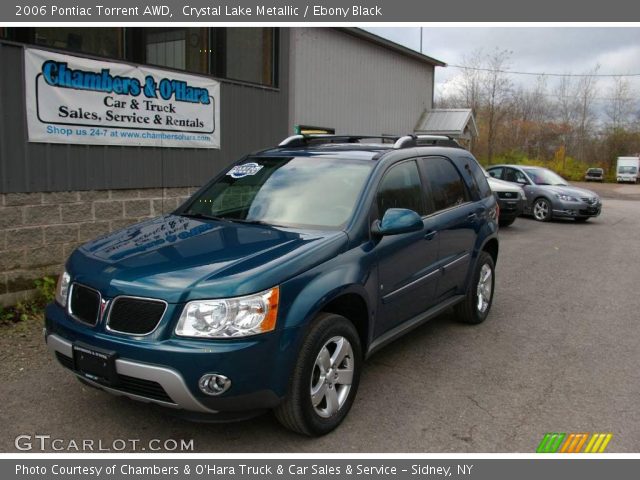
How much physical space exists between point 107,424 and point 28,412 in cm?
62

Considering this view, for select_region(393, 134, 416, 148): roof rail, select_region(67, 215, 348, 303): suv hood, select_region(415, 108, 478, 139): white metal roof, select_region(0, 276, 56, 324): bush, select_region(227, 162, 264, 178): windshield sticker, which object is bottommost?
select_region(0, 276, 56, 324): bush

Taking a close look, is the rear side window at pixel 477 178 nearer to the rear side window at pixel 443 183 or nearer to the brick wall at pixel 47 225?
the rear side window at pixel 443 183

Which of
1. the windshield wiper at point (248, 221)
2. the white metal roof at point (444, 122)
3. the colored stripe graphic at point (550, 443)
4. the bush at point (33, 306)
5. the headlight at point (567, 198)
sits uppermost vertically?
the white metal roof at point (444, 122)

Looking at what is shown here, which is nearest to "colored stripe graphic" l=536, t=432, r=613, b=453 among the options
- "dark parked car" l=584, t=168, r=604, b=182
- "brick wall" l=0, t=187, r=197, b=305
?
"brick wall" l=0, t=187, r=197, b=305

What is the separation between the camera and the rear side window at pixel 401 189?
434 centimetres

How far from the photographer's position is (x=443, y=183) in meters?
5.29

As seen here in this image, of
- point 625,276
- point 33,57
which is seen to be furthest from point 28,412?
point 625,276

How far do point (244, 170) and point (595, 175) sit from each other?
1852 inches

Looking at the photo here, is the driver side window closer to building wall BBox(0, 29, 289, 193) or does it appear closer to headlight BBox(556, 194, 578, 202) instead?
headlight BBox(556, 194, 578, 202)

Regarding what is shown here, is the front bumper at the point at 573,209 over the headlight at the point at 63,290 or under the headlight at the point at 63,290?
under

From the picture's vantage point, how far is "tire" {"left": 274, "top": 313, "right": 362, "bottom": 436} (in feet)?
10.9

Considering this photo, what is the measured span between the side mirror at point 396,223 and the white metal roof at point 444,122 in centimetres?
1561

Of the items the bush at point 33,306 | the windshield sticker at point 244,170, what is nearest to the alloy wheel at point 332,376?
the windshield sticker at point 244,170

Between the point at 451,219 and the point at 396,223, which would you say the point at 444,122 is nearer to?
the point at 451,219
